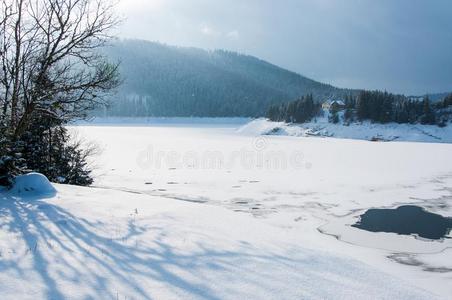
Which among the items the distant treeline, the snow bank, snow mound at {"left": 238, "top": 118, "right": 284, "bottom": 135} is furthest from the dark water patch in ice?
the distant treeline

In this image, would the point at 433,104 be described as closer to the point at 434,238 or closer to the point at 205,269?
the point at 434,238

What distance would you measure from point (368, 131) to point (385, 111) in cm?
1084

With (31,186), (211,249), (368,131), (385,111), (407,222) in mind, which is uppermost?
(385,111)

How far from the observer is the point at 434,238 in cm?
1248

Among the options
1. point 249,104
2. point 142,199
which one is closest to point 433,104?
point 249,104

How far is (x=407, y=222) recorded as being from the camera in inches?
573

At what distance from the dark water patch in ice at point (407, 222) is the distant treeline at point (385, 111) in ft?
318

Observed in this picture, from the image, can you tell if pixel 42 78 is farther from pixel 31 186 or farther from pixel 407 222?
pixel 407 222

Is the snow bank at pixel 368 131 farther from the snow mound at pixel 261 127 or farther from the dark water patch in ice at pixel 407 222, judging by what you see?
the dark water patch in ice at pixel 407 222

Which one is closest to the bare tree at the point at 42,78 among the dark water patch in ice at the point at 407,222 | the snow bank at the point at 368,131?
the dark water patch in ice at the point at 407,222

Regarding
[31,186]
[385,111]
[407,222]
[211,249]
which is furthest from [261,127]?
[211,249]

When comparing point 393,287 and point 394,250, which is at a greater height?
point 393,287

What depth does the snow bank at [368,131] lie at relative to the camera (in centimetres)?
9456

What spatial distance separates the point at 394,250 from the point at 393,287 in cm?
556
